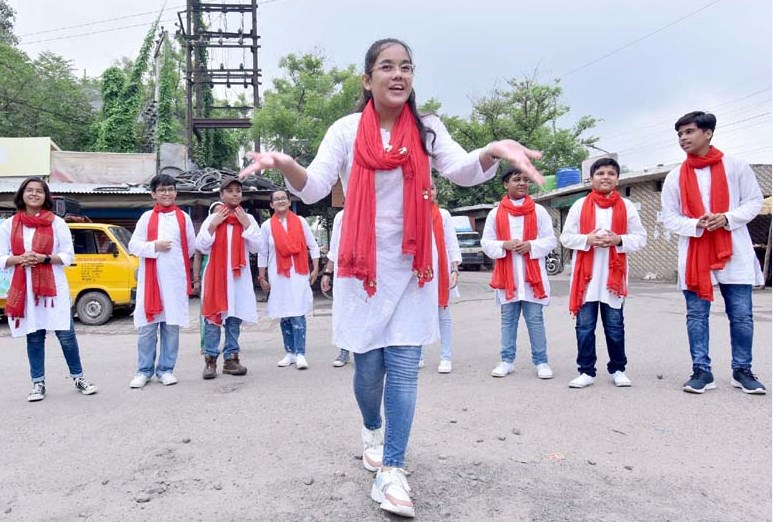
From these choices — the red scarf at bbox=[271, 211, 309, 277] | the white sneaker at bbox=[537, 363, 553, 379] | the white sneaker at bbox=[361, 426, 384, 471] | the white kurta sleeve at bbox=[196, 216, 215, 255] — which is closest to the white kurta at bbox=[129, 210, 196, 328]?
the white kurta sleeve at bbox=[196, 216, 215, 255]

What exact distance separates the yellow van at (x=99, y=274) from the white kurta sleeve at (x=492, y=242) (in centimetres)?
714

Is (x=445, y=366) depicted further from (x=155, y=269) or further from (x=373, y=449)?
(x=155, y=269)

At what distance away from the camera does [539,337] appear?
4.99 m

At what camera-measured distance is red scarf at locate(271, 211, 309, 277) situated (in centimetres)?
588

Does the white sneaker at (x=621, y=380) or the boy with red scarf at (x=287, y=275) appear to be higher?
the boy with red scarf at (x=287, y=275)

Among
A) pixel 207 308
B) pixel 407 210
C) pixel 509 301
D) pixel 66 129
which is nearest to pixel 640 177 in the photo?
pixel 509 301

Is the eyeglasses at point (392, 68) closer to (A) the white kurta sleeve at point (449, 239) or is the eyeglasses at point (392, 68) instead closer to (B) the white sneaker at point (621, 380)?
(A) the white kurta sleeve at point (449, 239)

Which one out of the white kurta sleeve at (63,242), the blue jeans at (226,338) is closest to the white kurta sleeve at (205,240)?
the blue jeans at (226,338)

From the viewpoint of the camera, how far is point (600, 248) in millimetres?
4719

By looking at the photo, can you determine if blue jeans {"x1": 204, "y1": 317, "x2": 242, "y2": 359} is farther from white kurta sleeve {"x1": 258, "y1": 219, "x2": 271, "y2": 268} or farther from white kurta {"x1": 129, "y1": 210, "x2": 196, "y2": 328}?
white kurta sleeve {"x1": 258, "y1": 219, "x2": 271, "y2": 268}

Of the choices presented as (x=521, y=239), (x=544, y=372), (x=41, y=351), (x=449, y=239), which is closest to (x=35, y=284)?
(x=41, y=351)

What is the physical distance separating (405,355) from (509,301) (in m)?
2.70

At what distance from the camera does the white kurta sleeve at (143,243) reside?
5.08 m

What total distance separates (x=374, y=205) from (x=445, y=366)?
3079 mm
